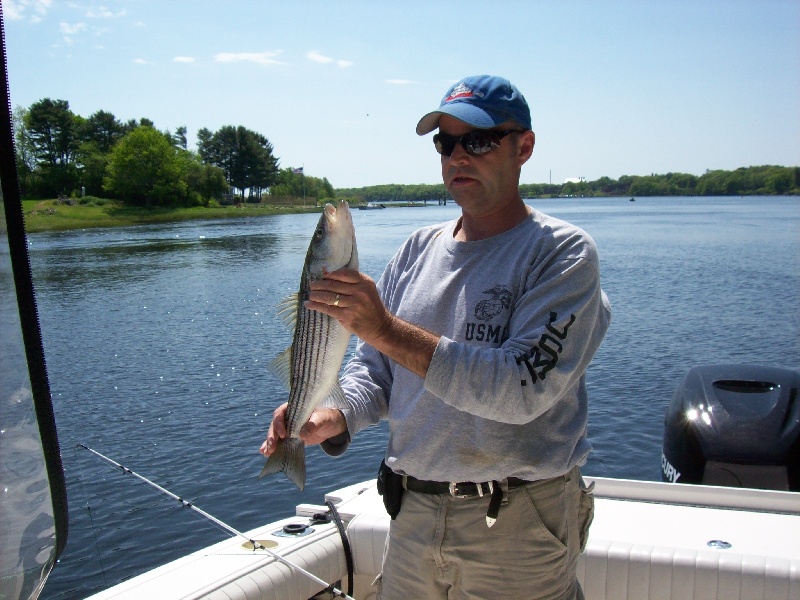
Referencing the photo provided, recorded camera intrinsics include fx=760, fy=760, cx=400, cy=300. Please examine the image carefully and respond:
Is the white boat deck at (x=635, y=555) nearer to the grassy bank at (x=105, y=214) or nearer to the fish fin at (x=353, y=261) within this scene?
the fish fin at (x=353, y=261)

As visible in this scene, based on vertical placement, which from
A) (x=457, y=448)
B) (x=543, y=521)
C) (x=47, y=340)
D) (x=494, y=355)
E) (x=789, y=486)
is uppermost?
(x=494, y=355)

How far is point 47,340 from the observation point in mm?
18891

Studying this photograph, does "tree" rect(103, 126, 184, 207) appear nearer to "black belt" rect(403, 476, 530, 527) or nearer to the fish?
the fish

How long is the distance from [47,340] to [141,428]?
8247mm

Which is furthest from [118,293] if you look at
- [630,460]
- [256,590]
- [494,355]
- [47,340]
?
[494,355]

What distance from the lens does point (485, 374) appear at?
233cm

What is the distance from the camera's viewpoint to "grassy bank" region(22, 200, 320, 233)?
6806 cm

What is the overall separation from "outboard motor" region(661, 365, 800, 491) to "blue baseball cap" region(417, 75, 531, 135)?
3977 millimetres

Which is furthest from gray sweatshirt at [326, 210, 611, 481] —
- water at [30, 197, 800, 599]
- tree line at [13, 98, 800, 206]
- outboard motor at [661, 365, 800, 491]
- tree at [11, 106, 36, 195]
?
tree at [11, 106, 36, 195]

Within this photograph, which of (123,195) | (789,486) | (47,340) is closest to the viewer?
(789,486)

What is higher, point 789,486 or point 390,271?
point 390,271

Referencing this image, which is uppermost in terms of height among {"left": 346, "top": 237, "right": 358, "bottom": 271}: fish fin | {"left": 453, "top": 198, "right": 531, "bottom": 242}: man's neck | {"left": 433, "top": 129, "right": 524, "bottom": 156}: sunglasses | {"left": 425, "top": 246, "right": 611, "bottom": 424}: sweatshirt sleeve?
{"left": 433, "top": 129, "right": 524, "bottom": 156}: sunglasses

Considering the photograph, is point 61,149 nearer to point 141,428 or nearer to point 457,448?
point 141,428

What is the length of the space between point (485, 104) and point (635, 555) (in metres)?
2.42
